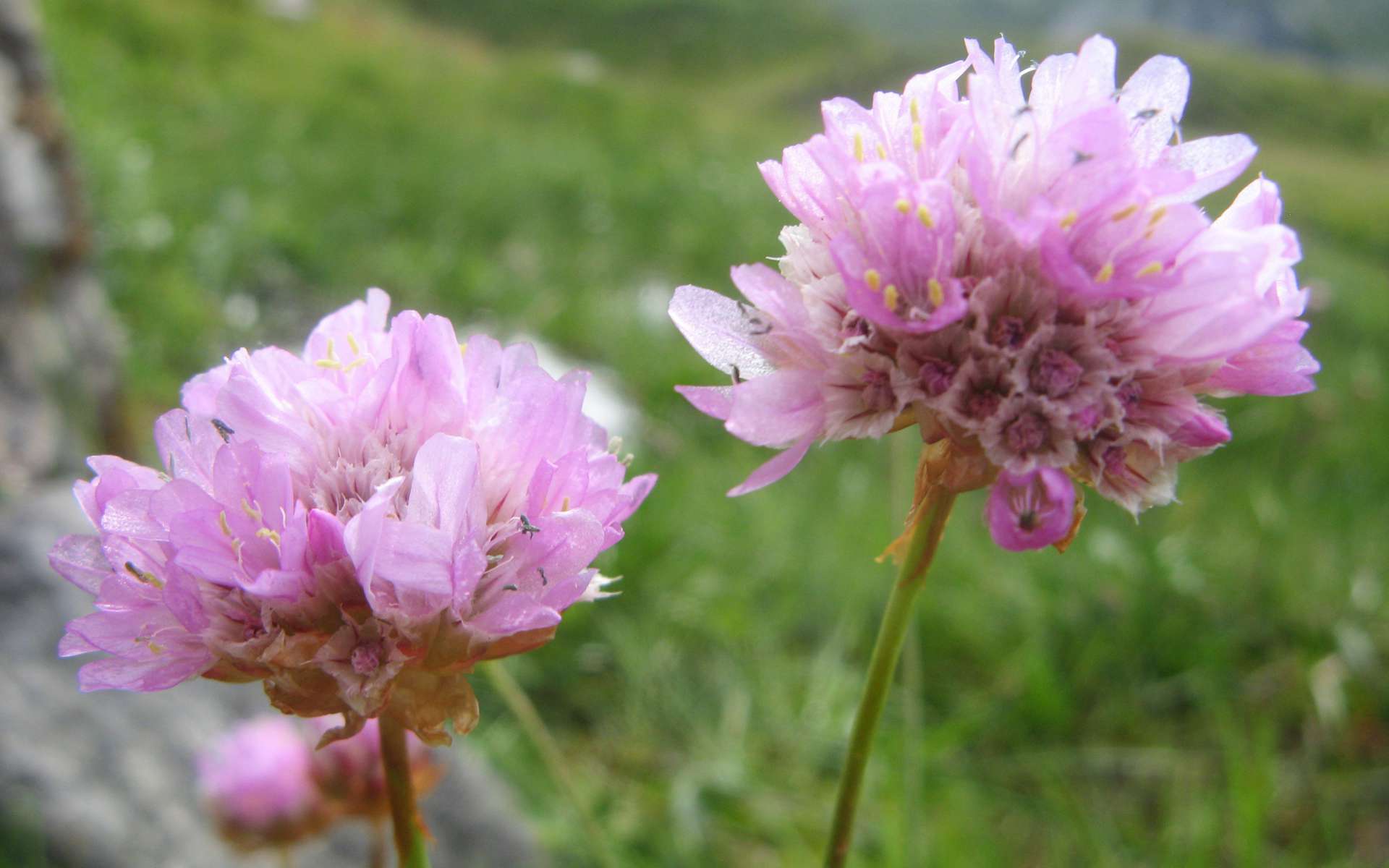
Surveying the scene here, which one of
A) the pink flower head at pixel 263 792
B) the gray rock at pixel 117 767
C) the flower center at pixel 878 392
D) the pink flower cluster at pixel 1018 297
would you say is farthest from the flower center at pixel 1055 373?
the gray rock at pixel 117 767

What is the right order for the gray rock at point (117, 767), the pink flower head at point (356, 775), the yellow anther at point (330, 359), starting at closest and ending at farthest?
the yellow anther at point (330, 359) → the pink flower head at point (356, 775) → the gray rock at point (117, 767)

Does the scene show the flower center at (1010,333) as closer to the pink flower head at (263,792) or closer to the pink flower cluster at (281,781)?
the pink flower cluster at (281,781)

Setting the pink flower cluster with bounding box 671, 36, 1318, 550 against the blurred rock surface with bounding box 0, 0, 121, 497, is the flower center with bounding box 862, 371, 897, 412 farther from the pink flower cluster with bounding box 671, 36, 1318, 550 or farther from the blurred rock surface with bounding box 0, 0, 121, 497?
the blurred rock surface with bounding box 0, 0, 121, 497

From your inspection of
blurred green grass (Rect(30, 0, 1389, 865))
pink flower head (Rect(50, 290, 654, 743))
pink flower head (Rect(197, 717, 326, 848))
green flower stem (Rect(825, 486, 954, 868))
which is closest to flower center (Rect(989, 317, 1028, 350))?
green flower stem (Rect(825, 486, 954, 868))

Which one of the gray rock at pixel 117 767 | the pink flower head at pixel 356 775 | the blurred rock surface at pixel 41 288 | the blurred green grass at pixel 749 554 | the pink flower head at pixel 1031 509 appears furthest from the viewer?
the blurred rock surface at pixel 41 288

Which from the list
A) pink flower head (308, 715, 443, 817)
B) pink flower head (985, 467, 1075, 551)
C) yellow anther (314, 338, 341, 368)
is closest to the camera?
pink flower head (985, 467, 1075, 551)

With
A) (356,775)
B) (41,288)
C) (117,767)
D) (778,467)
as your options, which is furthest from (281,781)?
(41,288)

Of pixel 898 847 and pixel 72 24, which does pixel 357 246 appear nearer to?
pixel 72 24
